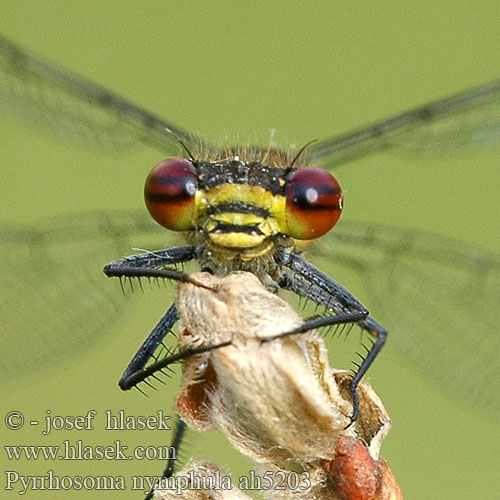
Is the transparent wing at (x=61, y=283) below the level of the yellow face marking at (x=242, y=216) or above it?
below

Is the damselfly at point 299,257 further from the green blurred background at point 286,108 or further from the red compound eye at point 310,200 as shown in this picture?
the green blurred background at point 286,108

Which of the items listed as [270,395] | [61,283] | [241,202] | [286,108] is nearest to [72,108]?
[61,283]

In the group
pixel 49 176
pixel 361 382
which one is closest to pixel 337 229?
pixel 361 382

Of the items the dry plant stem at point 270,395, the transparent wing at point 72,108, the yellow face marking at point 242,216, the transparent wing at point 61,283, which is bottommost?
the transparent wing at point 61,283

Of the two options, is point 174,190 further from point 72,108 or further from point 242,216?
point 72,108

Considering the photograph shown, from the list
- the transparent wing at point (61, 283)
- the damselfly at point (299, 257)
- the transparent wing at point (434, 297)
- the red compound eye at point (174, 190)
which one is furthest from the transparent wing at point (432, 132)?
the transparent wing at point (61, 283)

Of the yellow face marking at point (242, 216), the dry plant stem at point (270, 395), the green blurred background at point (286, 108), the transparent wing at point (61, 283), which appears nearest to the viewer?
the dry plant stem at point (270, 395)
